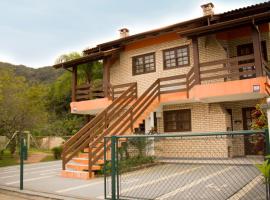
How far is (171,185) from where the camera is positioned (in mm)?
8328

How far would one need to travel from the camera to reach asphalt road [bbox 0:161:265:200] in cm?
702

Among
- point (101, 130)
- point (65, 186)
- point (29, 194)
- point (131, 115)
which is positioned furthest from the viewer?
point (131, 115)

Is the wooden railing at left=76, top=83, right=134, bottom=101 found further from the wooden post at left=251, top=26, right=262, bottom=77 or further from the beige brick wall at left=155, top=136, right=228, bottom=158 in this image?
the wooden post at left=251, top=26, right=262, bottom=77

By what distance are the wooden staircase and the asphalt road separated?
0.74m

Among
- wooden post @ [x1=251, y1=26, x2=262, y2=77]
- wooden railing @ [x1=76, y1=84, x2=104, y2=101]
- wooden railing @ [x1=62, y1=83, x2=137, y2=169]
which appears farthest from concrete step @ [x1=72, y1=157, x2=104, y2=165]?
wooden post @ [x1=251, y1=26, x2=262, y2=77]

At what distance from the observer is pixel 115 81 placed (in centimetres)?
1731

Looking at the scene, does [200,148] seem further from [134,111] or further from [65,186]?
[65,186]

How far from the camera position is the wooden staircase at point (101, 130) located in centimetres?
1062

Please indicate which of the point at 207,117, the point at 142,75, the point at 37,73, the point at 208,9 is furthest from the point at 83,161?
the point at 37,73

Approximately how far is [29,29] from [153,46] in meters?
9.23

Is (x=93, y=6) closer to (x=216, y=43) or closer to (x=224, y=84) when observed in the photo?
(x=216, y=43)

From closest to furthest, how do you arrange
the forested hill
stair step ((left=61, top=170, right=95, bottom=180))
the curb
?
the curb → stair step ((left=61, top=170, right=95, bottom=180)) → the forested hill

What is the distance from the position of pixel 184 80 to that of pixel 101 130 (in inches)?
200

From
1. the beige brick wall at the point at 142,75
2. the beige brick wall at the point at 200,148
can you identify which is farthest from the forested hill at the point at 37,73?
the beige brick wall at the point at 200,148
